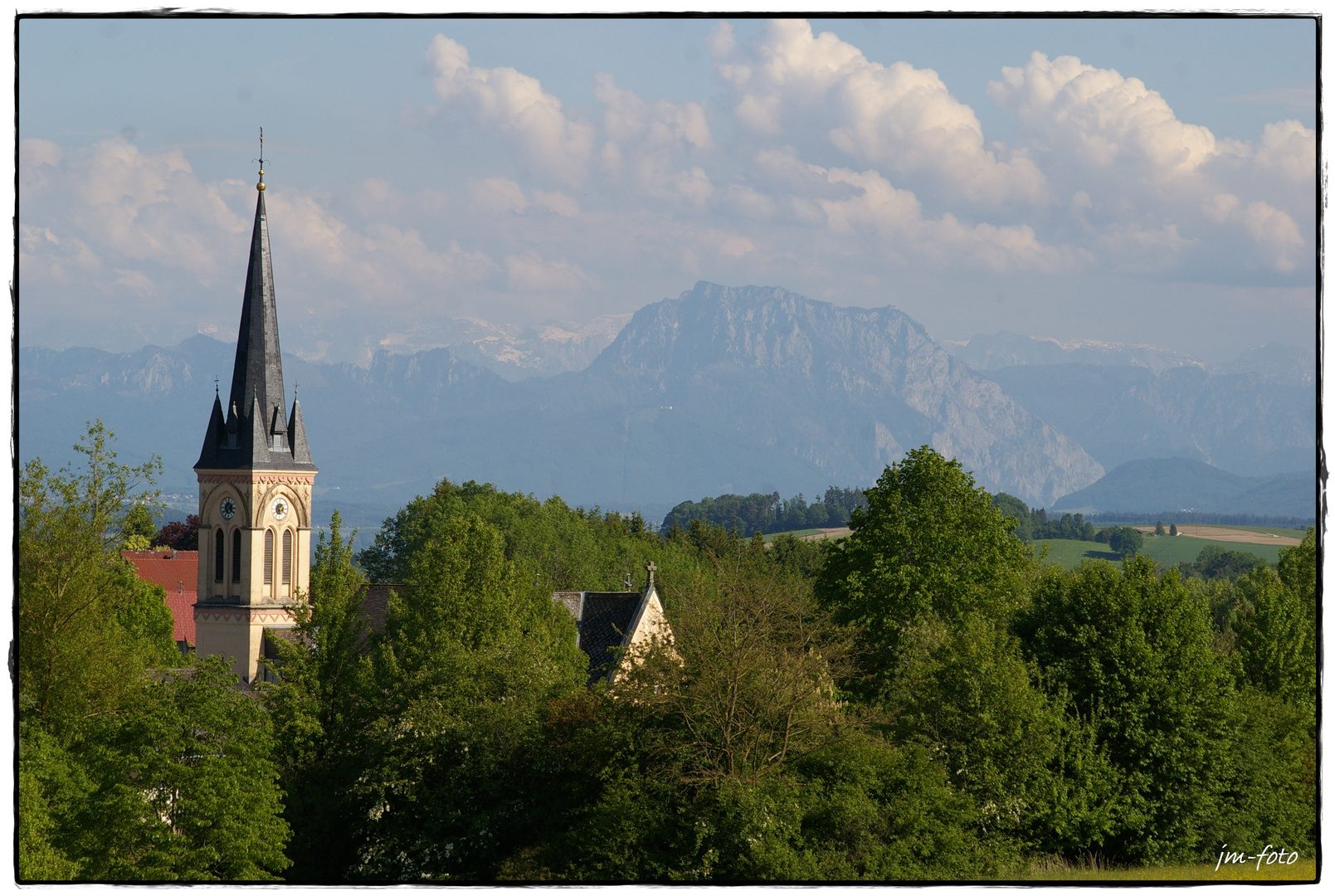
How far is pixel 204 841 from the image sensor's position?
95.3 ft

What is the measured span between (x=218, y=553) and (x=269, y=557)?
6.20 feet

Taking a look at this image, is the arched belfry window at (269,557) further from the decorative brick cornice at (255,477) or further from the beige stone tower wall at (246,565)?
the decorative brick cornice at (255,477)

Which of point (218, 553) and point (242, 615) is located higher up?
point (218, 553)

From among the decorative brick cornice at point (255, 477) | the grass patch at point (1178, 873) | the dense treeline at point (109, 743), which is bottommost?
the grass patch at point (1178, 873)

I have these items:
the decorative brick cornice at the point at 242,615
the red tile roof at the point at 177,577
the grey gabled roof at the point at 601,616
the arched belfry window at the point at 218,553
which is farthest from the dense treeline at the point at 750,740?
the red tile roof at the point at 177,577

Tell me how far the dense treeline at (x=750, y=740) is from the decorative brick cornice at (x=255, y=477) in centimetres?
975

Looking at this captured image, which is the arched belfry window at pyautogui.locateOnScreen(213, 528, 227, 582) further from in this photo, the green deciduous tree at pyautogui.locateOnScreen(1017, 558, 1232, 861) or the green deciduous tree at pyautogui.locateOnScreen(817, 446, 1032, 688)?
the green deciduous tree at pyautogui.locateOnScreen(1017, 558, 1232, 861)

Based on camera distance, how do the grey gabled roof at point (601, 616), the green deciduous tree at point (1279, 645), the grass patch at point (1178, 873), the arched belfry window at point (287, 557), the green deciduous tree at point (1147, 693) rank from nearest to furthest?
the grass patch at point (1178, 873), the green deciduous tree at point (1279, 645), the green deciduous tree at point (1147, 693), the arched belfry window at point (287, 557), the grey gabled roof at point (601, 616)

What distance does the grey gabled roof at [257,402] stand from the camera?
52.2 metres

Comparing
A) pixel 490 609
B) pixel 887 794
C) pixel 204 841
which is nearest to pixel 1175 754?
pixel 887 794

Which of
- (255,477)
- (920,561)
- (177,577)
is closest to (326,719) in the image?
(255,477)

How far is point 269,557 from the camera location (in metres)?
52.7

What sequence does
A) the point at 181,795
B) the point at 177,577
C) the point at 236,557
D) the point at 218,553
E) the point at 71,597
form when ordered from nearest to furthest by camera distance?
1. the point at 71,597
2. the point at 181,795
3. the point at 236,557
4. the point at 218,553
5. the point at 177,577

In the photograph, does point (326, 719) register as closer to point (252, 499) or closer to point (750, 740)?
point (750, 740)
